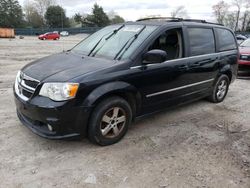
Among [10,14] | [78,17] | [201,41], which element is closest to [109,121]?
[201,41]

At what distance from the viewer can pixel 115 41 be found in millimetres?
4191

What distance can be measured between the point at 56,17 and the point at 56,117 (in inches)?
3019

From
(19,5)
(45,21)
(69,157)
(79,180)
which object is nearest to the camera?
(79,180)

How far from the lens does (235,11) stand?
232ft

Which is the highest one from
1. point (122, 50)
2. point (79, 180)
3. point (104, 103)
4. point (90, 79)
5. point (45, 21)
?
point (45, 21)

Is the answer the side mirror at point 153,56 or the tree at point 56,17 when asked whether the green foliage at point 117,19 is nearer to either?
the tree at point 56,17

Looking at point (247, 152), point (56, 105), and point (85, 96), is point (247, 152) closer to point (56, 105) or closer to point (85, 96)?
point (85, 96)

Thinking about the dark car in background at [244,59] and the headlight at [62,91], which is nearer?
the headlight at [62,91]

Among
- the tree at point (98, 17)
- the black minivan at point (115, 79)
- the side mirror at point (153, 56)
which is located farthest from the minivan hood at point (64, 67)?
the tree at point (98, 17)

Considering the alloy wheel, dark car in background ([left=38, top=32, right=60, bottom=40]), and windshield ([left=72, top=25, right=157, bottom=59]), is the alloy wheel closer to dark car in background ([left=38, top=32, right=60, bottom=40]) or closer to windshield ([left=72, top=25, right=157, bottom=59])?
windshield ([left=72, top=25, right=157, bottom=59])

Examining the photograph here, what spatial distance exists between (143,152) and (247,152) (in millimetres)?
1505

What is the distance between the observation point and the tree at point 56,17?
242ft

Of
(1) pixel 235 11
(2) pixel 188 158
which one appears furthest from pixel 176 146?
(1) pixel 235 11

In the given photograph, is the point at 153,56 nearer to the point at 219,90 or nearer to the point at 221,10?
the point at 219,90
